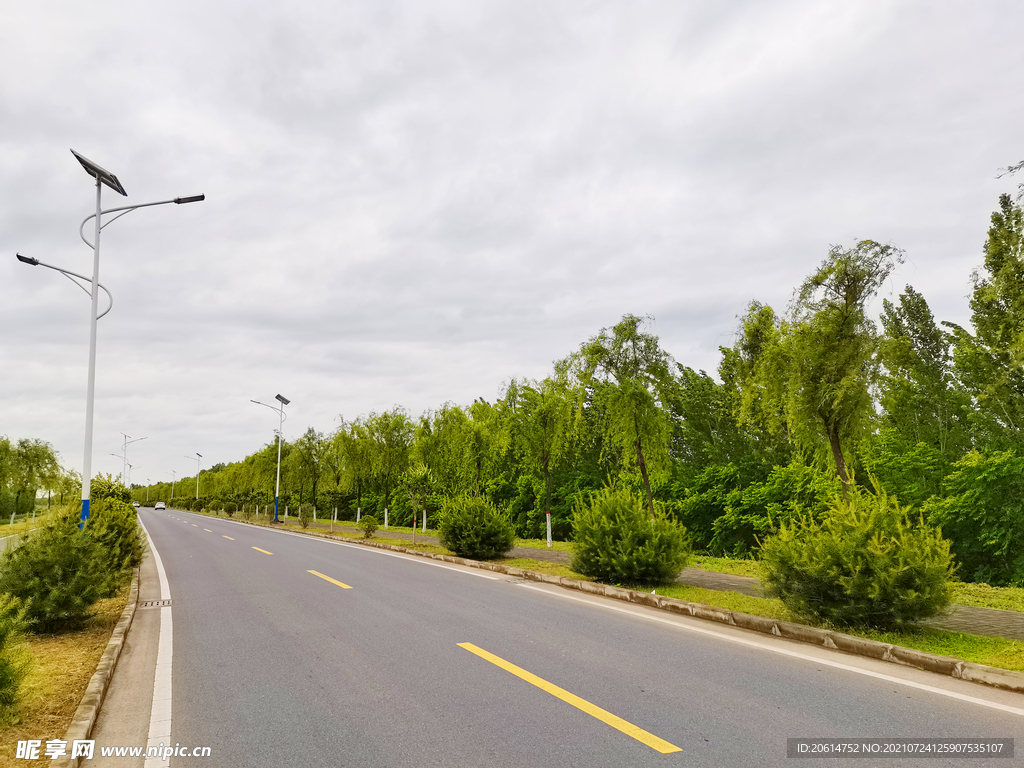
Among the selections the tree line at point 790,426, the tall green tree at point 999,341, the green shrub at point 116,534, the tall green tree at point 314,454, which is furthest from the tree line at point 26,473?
the tall green tree at point 999,341

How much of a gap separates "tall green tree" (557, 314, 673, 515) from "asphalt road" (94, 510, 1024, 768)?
8.84 metres

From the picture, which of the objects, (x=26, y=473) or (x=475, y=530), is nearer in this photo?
(x=475, y=530)

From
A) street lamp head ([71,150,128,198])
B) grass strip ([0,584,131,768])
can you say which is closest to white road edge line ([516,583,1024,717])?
grass strip ([0,584,131,768])

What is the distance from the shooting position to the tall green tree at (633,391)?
17797mm

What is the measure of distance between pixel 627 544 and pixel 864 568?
188 inches

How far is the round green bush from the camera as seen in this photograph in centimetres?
1755

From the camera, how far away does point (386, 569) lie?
1507 cm

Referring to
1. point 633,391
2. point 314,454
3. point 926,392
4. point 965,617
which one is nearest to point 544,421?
point 633,391

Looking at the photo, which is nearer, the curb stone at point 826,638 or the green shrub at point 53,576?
the curb stone at point 826,638

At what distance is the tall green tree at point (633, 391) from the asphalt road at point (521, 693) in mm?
8840

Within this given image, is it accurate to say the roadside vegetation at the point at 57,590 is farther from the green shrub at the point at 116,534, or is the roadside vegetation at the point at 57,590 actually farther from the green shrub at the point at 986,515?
the green shrub at the point at 986,515

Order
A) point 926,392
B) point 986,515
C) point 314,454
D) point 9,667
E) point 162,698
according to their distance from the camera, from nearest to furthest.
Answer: point 9,667 → point 162,698 → point 986,515 → point 926,392 → point 314,454

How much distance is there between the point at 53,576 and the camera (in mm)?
8086

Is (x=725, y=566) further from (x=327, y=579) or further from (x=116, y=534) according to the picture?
(x=116, y=534)
